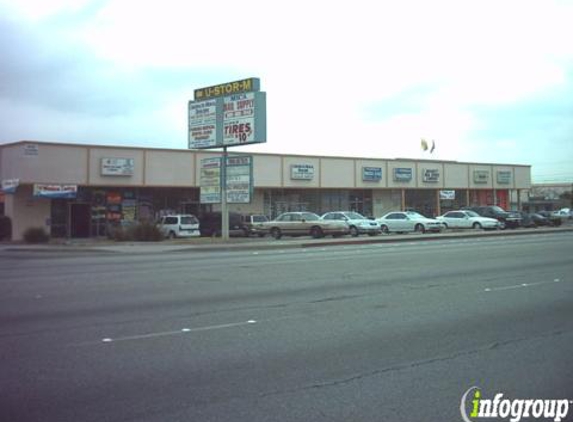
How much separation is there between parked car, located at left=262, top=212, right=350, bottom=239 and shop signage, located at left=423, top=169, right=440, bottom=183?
77.2 ft

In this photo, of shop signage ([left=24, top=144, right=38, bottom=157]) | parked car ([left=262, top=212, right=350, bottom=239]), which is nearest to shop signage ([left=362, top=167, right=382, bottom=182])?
parked car ([left=262, top=212, right=350, bottom=239])

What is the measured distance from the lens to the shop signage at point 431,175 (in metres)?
57.0

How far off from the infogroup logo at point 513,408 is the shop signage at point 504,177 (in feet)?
200

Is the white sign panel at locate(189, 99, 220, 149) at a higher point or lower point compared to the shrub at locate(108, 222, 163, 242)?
higher

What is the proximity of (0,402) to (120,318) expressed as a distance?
12.8 ft

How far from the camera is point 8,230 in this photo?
38.4 metres

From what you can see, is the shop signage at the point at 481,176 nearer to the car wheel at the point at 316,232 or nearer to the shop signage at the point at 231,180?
the car wheel at the point at 316,232

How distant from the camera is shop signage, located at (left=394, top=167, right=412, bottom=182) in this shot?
54466mm

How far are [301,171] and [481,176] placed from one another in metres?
22.8

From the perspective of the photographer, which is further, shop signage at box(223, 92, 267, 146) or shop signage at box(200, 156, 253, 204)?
shop signage at box(200, 156, 253, 204)

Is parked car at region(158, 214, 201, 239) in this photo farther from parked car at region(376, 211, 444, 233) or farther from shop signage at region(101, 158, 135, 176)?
parked car at region(376, 211, 444, 233)

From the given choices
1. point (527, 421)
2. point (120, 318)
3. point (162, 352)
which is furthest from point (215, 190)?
point (527, 421)

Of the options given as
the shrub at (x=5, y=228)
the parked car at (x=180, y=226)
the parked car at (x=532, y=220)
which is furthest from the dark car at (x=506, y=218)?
the shrub at (x=5, y=228)

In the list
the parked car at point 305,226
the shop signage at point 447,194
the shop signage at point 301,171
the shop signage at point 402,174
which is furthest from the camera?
the shop signage at point 447,194
